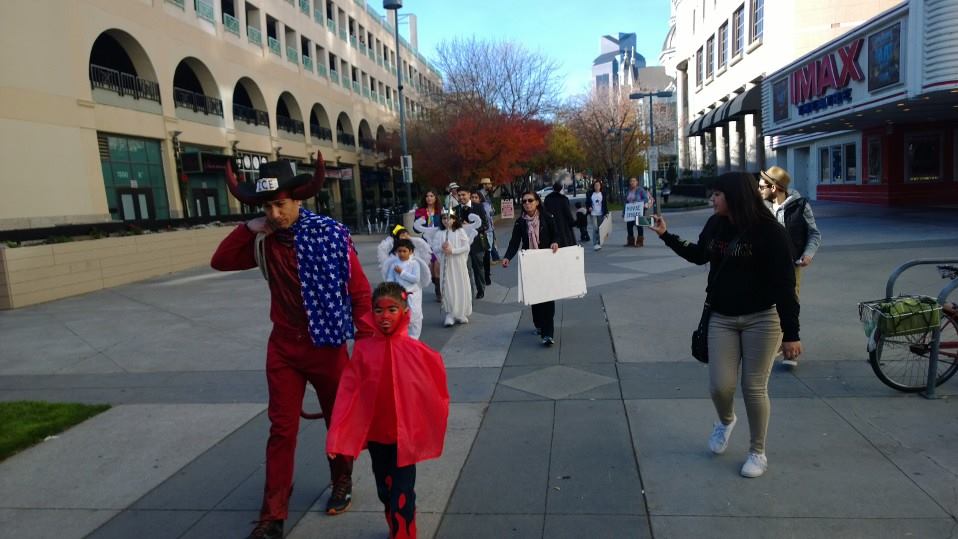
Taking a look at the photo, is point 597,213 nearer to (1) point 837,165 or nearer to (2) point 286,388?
(2) point 286,388

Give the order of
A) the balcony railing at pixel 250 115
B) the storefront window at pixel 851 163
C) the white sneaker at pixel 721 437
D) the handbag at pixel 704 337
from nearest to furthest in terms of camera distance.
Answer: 1. the handbag at pixel 704 337
2. the white sneaker at pixel 721 437
3. the storefront window at pixel 851 163
4. the balcony railing at pixel 250 115

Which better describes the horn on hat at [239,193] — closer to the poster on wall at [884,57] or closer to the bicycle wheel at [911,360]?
the bicycle wheel at [911,360]

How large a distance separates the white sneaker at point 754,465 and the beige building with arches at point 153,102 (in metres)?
18.6

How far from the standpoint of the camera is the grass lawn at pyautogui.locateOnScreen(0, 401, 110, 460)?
4871mm

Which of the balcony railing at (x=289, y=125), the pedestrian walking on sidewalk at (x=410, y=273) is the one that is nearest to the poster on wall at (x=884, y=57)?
the pedestrian walking on sidewalk at (x=410, y=273)

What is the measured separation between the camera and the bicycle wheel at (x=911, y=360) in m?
4.95

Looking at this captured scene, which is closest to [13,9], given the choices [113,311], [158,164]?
[158,164]

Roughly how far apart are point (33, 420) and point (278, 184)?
3801 millimetres

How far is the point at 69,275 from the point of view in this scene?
12836 mm

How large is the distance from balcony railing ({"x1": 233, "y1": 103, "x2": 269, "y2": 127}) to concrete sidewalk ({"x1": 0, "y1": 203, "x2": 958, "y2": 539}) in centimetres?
2277

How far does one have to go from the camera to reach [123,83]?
21.0m

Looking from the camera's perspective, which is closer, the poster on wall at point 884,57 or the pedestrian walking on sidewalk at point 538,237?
the pedestrian walking on sidewalk at point 538,237

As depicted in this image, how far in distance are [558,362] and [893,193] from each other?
879 inches

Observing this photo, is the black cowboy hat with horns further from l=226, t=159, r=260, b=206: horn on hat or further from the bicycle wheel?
the bicycle wheel
